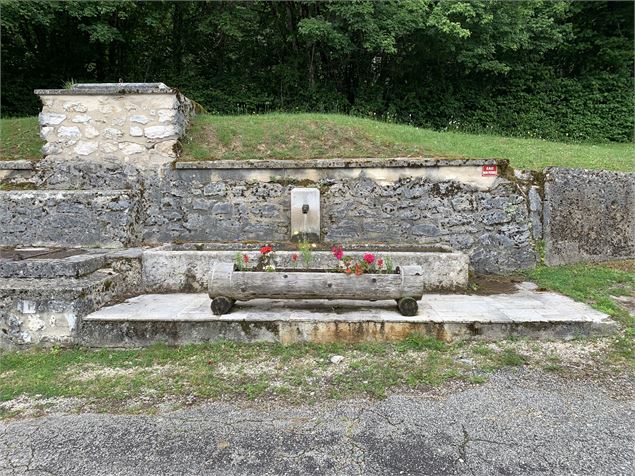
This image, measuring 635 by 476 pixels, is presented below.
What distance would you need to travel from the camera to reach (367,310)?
13.3ft

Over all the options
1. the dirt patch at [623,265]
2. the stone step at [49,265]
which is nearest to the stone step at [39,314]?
the stone step at [49,265]

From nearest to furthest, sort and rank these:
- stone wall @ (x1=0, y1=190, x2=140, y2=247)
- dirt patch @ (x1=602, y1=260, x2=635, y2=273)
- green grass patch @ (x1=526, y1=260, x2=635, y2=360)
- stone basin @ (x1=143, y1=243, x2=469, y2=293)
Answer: green grass patch @ (x1=526, y1=260, x2=635, y2=360) < stone basin @ (x1=143, y1=243, x2=469, y2=293) < stone wall @ (x1=0, y1=190, x2=140, y2=247) < dirt patch @ (x1=602, y1=260, x2=635, y2=273)

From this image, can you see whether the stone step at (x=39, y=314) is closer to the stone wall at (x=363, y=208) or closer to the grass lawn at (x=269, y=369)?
the grass lawn at (x=269, y=369)

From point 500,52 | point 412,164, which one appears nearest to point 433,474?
point 412,164

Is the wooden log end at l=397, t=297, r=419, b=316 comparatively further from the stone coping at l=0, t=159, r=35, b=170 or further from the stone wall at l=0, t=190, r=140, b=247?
the stone coping at l=0, t=159, r=35, b=170

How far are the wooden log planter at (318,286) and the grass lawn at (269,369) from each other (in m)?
0.42

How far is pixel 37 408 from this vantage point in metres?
2.77

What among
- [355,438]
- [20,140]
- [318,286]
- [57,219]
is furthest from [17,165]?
[355,438]

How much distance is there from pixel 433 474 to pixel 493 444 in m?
0.48

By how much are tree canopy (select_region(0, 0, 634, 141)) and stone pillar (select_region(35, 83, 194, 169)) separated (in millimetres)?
6856

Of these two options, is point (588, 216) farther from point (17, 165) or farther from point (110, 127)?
point (17, 165)

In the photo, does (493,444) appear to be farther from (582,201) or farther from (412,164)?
(582,201)

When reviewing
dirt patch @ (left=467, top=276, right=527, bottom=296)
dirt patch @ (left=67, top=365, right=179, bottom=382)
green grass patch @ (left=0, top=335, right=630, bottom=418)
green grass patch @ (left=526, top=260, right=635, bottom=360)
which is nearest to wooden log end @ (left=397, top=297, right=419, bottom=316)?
green grass patch @ (left=0, top=335, right=630, bottom=418)

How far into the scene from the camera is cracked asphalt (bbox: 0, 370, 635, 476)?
215cm
